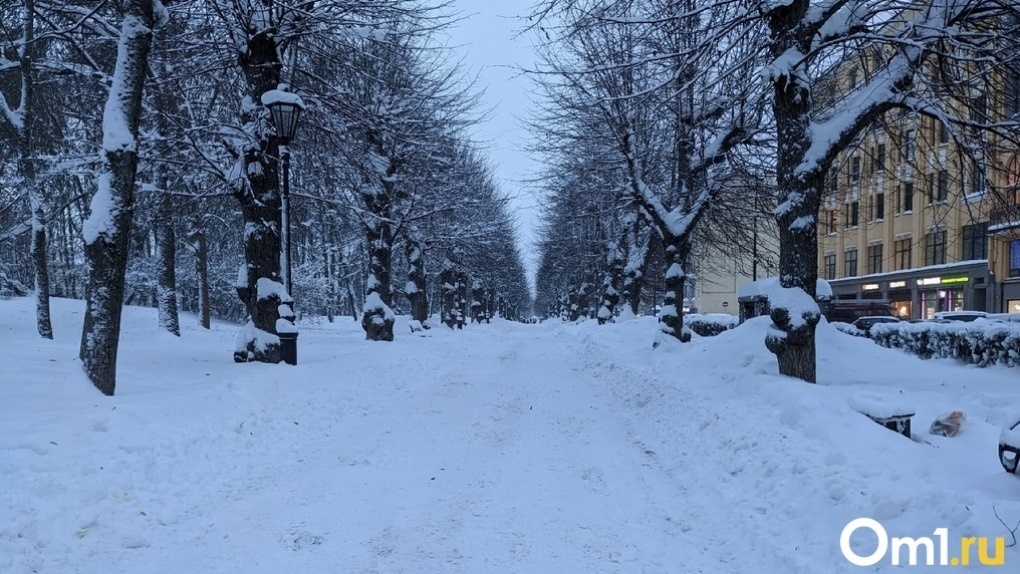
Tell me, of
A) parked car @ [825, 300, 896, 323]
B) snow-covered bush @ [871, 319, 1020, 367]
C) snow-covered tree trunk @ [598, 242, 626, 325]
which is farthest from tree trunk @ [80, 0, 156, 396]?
parked car @ [825, 300, 896, 323]

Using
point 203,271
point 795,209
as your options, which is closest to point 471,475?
point 795,209

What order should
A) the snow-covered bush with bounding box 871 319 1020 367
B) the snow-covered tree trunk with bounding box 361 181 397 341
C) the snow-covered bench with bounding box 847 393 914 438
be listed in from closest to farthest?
the snow-covered bench with bounding box 847 393 914 438 → the snow-covered bush with bounding box 871 319 1020 367 → the snow-covered tree trunk with bounding box 361 181 397 341

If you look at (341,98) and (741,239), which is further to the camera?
(741,239)

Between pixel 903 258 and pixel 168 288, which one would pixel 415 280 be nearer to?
pixel 168 288

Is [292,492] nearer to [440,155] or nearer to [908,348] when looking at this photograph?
[908,348]

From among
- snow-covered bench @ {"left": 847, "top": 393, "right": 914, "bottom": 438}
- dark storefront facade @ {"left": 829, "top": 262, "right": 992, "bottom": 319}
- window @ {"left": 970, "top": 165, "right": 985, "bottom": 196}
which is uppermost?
window @ {"left": 970, "top": 165, "right": 985, "bottom": 196}

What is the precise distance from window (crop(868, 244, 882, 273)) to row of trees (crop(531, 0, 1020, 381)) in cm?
3230

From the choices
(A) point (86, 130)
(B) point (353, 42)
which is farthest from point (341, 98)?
(A) point (86, 130)

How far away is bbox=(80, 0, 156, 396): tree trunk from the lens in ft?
22.9

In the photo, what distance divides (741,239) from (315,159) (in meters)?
12.8

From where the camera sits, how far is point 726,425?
7.13 m

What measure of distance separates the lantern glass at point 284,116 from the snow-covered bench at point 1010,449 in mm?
10005

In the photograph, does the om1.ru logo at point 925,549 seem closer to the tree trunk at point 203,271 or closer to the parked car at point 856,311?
the tree trunk at point 203,271

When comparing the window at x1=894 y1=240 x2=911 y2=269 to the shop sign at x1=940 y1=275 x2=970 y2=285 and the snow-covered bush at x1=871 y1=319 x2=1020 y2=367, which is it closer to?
the shop sign at x1=940 y1=275 x2=970 y2=285
